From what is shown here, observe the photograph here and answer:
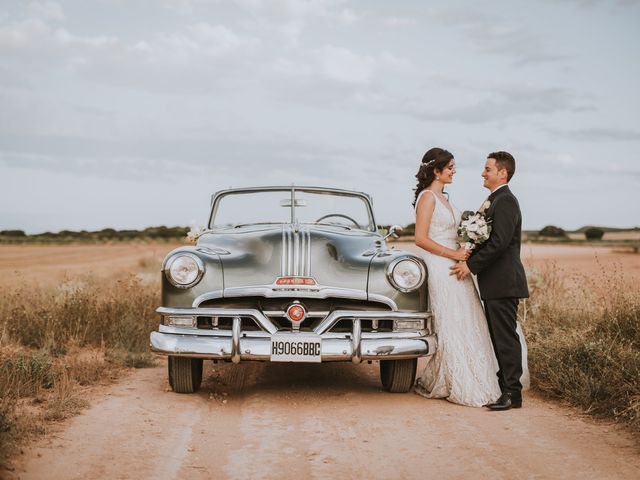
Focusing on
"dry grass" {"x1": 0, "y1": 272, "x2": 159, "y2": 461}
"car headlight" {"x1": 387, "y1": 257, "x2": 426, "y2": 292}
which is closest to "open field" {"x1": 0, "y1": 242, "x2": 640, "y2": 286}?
"dry grass" {"x1": 0, "y1": 272, "x2": 159, "y2": 461}

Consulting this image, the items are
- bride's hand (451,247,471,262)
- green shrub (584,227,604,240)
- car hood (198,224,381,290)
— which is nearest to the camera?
car hood (198,224,381,290)

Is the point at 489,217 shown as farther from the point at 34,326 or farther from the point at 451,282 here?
the point at 34,326

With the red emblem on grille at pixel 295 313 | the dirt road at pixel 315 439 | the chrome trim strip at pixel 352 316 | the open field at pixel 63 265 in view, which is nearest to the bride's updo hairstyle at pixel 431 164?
the chrome trim strip at pixel 352 316

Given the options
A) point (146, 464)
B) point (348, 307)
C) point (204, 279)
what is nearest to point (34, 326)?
point (204, 279)

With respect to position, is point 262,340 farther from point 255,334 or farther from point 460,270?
point 460,270

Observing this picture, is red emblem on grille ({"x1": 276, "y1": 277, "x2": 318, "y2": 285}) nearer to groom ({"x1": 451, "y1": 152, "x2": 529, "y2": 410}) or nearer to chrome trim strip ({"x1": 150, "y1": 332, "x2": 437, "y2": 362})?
chrome trim strip ({"x1": 150, "y1": 332, "x2": 437, "y2": 362})

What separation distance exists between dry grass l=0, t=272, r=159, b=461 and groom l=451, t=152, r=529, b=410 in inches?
128

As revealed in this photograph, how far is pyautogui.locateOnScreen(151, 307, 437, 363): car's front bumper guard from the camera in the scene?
569 cm

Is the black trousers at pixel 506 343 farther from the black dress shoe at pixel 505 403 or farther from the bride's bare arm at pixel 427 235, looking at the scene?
the bride's bare arm at pixel 427 235

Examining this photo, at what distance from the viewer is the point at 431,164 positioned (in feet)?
22.4

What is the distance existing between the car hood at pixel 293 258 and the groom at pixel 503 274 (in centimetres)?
95

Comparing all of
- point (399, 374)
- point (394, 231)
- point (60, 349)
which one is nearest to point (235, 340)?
point (399, 374)

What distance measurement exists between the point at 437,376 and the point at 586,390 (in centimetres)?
117

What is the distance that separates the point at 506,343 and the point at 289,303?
5.84ft
